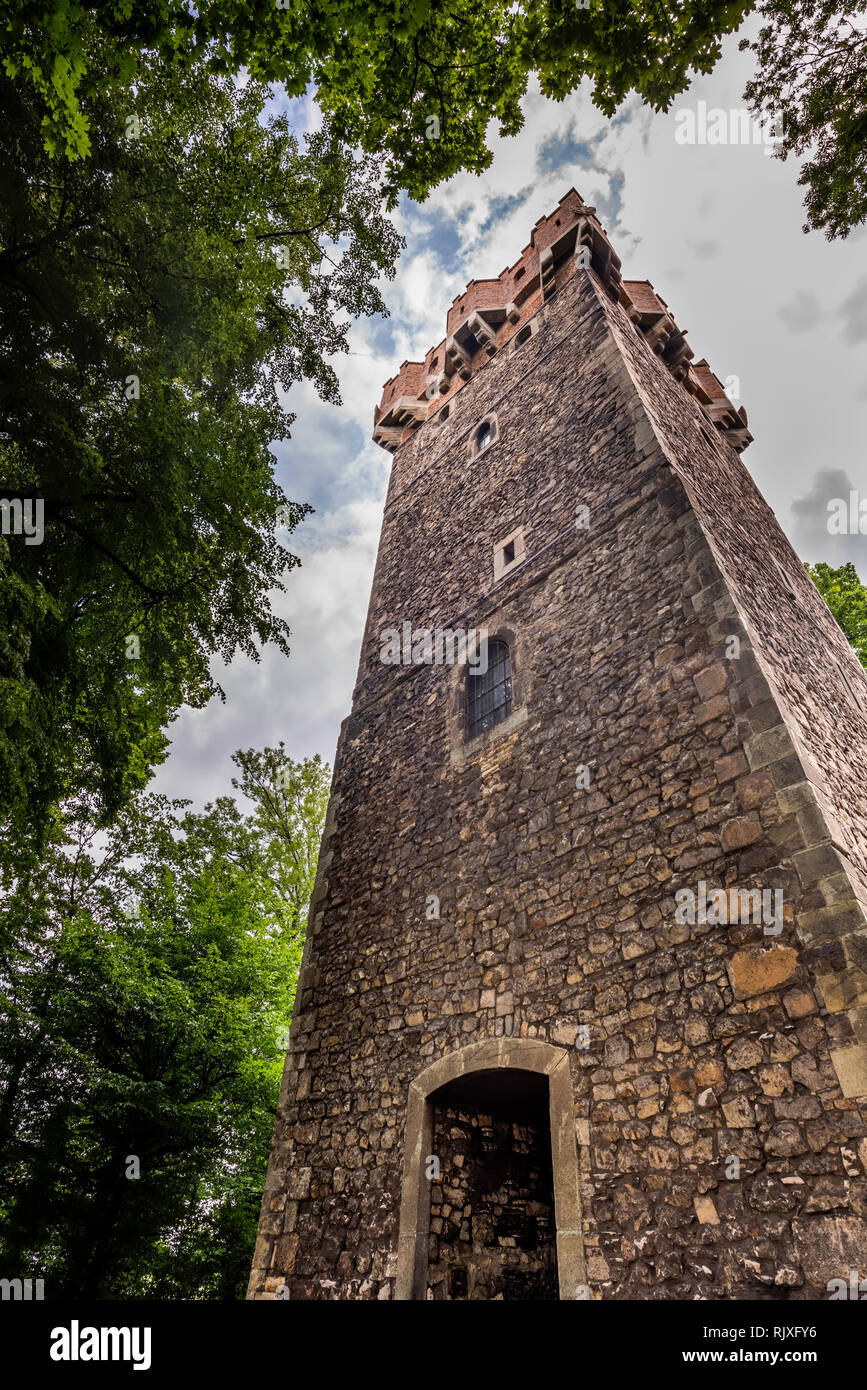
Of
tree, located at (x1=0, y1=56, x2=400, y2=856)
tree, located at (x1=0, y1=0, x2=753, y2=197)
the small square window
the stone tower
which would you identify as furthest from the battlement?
tree, located at (x1=0, y1=0, x2=753, y2=197)

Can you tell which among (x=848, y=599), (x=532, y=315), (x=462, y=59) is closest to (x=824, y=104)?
(x=462, y=59)

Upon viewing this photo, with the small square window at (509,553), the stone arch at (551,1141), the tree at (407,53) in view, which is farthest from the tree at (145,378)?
the stone arch at (551,1141)

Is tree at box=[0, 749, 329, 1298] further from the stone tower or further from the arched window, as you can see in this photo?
the arched window

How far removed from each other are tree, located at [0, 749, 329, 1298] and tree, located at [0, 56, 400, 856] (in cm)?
264

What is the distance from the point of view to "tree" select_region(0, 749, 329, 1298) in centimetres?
935

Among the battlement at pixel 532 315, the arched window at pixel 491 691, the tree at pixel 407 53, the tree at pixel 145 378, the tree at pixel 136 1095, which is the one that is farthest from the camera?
the battlement at pixel 532 315

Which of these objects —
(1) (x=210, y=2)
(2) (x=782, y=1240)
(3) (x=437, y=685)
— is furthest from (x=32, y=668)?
(2) (x=782, y=1240)

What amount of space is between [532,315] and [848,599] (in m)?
8.56

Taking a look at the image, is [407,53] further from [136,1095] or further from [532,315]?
[136,1095]

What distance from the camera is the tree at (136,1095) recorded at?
935 centimetres

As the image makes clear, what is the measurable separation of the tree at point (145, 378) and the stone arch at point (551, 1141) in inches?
158

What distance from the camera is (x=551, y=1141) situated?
4.91 m

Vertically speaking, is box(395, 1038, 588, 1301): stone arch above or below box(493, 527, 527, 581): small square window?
below

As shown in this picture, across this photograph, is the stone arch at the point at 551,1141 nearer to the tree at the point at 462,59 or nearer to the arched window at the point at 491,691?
the arched window at the point at 491,691
